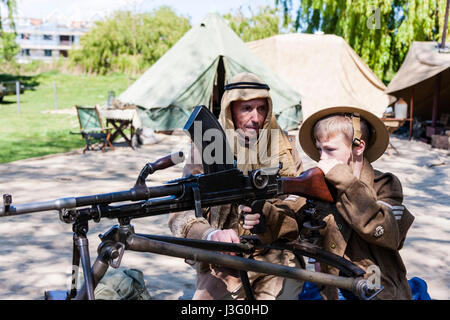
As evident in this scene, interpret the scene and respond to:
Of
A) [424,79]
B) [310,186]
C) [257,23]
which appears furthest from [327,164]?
[257,23]

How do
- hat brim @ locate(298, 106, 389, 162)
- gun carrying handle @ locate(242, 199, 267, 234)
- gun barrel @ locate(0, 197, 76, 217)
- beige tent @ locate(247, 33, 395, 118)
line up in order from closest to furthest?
gun barrel @ locate(0, 197, 76, 217) < gun carrying handle @ locate(242, 199, 267, 234) < hat brim @ locate(298, 106, 389, 162) < beige tent @ locate(247, 33, 395, 118)

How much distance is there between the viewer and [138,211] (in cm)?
169

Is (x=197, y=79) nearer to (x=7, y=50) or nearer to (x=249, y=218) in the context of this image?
(x=249, y=218)

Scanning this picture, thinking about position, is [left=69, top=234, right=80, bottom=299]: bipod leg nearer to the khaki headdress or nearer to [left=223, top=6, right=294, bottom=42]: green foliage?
the khaki headdress

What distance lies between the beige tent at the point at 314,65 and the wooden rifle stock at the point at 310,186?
16503 mm

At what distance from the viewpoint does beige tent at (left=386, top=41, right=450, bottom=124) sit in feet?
50.4

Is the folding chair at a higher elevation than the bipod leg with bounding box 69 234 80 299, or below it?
below

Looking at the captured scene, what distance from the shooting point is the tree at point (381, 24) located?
1912 cm

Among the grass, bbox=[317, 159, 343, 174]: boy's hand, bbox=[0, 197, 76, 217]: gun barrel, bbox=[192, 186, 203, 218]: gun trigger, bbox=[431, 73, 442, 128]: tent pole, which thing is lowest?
the grass

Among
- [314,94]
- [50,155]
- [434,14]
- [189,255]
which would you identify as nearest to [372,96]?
[314,94]

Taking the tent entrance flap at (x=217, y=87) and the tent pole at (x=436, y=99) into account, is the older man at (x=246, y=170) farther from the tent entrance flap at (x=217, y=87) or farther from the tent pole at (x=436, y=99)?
the tent pole at (x=436, y=99)

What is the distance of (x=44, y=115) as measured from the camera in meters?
23.7

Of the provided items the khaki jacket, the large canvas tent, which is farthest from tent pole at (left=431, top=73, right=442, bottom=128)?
the khaki jacket

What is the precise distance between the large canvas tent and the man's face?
10007 mm
